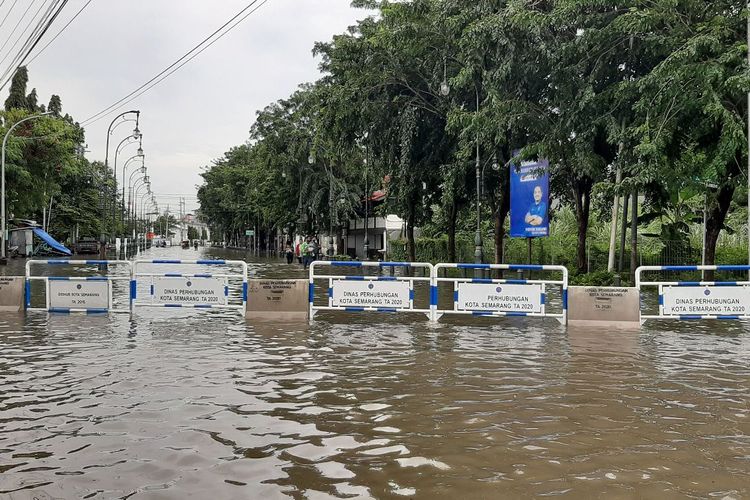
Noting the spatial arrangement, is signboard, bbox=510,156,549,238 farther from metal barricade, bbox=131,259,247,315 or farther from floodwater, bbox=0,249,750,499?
metal barricade, bbox=131,259,247,315

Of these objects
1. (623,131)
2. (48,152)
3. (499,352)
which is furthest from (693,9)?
(48,152)

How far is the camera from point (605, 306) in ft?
41.8

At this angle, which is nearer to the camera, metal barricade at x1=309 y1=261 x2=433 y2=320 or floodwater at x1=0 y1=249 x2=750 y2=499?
floodwater at x1=0 y1=249 x2=750 y2=499

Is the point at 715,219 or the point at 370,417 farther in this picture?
the point at 715,219

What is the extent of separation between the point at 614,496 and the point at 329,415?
9.03 ft

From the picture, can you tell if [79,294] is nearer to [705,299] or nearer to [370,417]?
[370,417]

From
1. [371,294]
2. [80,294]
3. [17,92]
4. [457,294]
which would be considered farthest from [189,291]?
[17,92]

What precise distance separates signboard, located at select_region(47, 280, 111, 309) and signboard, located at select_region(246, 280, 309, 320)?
10.0ft

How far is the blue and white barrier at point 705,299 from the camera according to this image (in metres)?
12.0

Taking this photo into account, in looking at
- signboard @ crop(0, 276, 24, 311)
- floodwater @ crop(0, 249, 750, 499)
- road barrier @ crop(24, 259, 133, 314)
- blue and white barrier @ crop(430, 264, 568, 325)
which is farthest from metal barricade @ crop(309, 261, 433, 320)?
signboard @ crop(0, 276, 24, 311)

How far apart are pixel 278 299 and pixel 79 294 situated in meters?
4.25

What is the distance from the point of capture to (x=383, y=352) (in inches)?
375

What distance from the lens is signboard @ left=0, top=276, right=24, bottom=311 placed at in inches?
555

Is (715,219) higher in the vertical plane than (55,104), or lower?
lower
